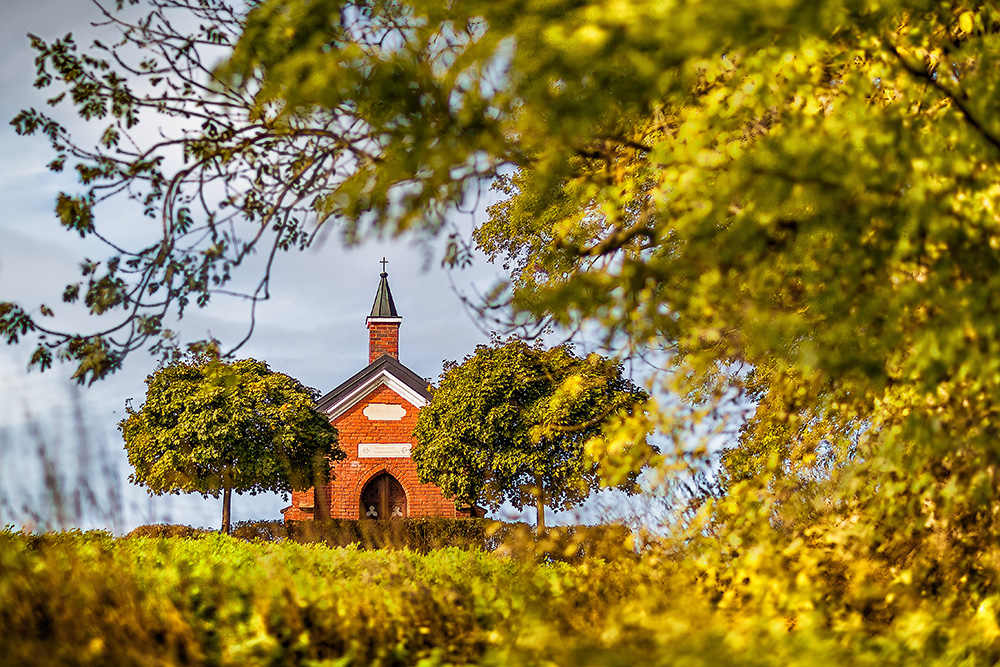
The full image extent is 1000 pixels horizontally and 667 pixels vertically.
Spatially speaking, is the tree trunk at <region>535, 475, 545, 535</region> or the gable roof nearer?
the tree trunk at <region>535, 475, 545, 535</region>

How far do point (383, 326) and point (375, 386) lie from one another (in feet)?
7.22

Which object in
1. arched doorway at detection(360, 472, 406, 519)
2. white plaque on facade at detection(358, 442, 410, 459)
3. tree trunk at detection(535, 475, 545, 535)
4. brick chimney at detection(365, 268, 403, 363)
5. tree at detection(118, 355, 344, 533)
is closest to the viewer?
tree trunk at detection(535, 475, 545, 535)

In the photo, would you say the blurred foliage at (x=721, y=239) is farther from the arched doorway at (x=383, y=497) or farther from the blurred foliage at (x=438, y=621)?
the arched doorway at (x=383, y=497)

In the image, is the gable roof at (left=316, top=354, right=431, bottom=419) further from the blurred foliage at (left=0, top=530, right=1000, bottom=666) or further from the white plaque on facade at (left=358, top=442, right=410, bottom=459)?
the blurred foliage at (left=0, top=530, right=1000, bottom=666)

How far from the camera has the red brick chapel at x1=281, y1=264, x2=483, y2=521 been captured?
20297mm

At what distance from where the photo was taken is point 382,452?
20.8 m

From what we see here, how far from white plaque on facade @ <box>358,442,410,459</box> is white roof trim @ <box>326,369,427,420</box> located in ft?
3.50

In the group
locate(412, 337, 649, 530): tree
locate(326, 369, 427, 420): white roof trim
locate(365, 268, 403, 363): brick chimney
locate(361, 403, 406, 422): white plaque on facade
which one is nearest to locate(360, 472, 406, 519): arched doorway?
locate(361, 403, 406, 422): white plaque on facade

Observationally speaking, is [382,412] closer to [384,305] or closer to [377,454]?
[377,454]

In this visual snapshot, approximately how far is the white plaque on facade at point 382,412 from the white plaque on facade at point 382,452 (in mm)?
707

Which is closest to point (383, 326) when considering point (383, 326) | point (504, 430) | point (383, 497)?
point (383, 326)

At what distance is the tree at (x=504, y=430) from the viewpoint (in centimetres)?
1445

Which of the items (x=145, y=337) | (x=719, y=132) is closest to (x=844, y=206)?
(x=719, y=132)

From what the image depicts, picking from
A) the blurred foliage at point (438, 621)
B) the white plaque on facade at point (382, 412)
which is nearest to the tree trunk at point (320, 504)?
the white plaque on facade at point (382, 412)
